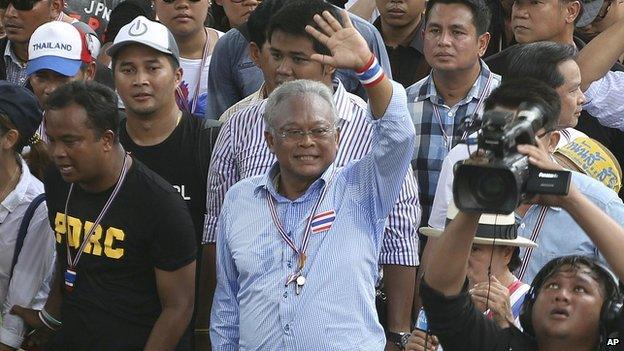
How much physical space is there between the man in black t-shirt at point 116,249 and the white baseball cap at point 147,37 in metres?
0.84

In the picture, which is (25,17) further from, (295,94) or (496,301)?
(496,301)

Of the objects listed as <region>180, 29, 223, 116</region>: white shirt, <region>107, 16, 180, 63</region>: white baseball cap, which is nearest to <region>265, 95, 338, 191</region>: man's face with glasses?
<region>107, 16, 180, 63</region>: white baseball cap

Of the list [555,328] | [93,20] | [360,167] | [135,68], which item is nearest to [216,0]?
[93,20]

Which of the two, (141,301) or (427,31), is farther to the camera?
(427,31)

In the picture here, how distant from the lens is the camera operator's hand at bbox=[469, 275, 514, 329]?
5.22m

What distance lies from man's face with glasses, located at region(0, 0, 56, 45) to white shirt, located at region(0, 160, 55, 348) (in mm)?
2476

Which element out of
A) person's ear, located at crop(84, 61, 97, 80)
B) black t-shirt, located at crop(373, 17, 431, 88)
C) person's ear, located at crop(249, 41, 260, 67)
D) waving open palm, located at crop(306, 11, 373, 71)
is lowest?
person's ear, located at crop(84, 61, 97, 80)

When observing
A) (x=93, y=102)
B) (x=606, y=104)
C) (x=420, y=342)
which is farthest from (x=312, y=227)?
(x=606, y=104)

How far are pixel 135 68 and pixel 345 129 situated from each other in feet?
4.46

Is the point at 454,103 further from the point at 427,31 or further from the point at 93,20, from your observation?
the point at 93,20

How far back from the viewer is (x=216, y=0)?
33.1ft

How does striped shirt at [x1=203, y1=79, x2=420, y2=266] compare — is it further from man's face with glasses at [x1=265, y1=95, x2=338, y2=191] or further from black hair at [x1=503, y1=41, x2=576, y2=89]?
black hair at [x1=503, y1=41, x2=576, y2=89]

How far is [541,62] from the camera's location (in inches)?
256

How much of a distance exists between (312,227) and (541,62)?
5.07 ft
